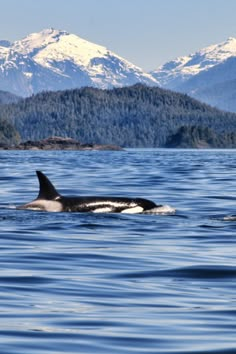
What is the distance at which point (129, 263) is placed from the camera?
1673cm

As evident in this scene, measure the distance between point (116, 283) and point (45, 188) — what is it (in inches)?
427

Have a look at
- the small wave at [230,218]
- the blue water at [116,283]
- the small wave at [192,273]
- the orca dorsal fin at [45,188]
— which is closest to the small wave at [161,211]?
the blue water at [116,283]

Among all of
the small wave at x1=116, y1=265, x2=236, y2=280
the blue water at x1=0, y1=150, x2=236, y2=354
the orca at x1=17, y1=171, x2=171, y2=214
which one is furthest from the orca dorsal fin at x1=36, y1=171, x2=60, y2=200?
the small wave at x1=116, y1=265, x2=236, y2=280

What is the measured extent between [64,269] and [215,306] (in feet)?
12.3

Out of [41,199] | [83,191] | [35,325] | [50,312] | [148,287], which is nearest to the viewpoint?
[35,325]

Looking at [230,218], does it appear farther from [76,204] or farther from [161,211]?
[76,204]

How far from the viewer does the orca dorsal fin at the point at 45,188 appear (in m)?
24.6

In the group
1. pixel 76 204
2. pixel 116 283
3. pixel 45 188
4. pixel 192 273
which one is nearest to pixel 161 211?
pixel 76 204

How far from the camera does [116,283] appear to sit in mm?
14508

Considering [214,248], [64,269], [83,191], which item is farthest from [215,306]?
[83,191]

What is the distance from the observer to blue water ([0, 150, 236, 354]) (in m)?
10.7

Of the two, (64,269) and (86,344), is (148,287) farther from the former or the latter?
(86,344)

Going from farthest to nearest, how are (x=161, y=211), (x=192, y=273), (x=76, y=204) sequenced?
1. (x=161, y=211)
2. (x=76, y=204)
3. (x=192, y=273)

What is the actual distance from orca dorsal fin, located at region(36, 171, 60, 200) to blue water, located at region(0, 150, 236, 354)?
590 mm
